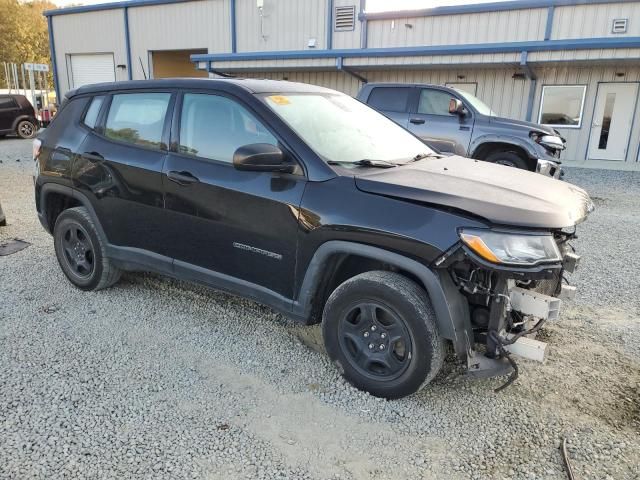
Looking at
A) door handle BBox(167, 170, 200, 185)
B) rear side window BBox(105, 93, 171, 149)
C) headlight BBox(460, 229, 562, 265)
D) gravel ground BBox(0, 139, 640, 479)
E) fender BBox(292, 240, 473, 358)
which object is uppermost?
rear side window BBox(105, 93, 171, 149)

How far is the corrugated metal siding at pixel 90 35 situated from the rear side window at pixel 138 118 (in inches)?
867

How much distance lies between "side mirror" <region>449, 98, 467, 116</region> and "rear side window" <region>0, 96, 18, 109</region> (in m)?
16.8

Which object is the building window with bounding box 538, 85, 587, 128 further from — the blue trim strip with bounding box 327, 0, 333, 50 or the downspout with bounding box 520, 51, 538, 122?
the blue trim strip with bounding box 327, 0, 333, 50

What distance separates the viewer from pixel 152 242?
386 centimetres

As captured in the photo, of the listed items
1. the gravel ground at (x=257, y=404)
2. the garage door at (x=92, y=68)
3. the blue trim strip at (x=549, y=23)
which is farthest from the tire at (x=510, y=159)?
the garage door at (x=92, y=68)

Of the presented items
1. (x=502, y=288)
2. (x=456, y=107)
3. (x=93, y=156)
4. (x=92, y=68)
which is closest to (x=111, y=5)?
(x=92, y=68)

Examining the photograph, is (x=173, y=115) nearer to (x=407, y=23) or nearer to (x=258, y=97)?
(x=258, y=97)

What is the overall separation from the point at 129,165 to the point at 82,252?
1078 mm

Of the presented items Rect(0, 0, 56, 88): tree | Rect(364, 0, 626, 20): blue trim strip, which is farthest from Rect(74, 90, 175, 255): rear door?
Rect(0, 0, 56, 88): tree

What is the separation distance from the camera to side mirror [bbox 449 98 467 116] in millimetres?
8906

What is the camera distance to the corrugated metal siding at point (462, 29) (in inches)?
612

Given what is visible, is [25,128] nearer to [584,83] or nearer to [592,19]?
[584,83]

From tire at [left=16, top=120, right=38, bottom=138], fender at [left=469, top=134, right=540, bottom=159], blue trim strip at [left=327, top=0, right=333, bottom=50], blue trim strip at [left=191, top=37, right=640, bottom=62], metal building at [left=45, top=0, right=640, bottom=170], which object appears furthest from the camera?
blue trim strip at [left=327, top=0, right=333, bottom=50]

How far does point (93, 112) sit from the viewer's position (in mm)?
4254
